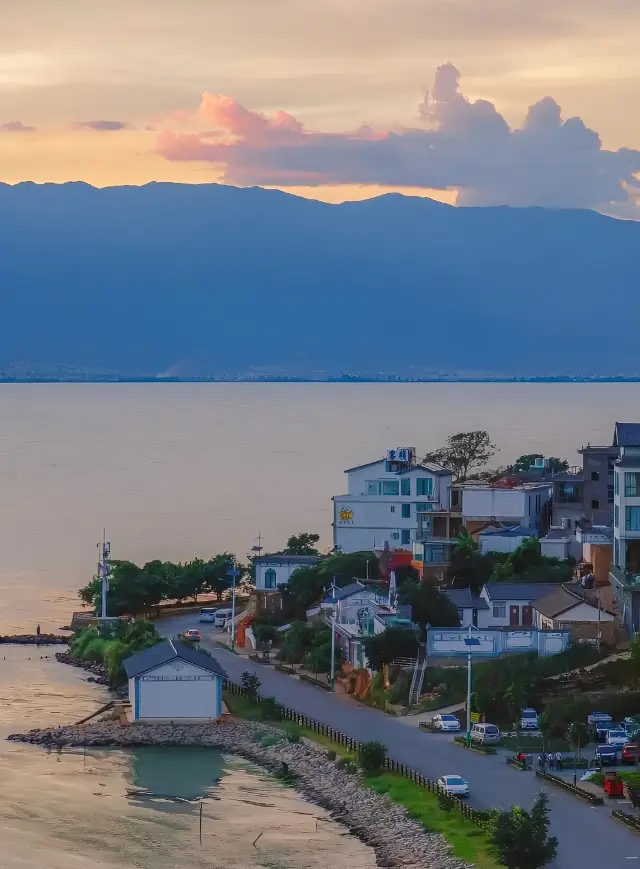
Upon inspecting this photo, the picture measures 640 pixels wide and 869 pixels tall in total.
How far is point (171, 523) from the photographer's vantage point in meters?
96.6

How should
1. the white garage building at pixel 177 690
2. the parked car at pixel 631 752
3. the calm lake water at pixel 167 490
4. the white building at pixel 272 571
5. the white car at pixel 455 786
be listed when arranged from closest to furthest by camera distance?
the white car at pixel 455 786
the parked car at pixel 631 752
the white garage building at pixel 177 690
the white building at pixel 272 571
the calm lake water at pixel 167 490

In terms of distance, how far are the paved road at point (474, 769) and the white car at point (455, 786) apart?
203mm

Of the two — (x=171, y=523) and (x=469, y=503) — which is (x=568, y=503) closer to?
(x=469, y=503)

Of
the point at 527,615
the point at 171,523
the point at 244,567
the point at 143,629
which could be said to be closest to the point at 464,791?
the point at 527,615

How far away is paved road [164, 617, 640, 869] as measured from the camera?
24594 mm

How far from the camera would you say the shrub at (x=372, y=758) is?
101ft

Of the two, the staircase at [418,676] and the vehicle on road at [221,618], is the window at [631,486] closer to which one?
the staircase at [418,676]

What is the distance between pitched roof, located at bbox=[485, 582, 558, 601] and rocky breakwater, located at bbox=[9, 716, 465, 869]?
827 centimetres

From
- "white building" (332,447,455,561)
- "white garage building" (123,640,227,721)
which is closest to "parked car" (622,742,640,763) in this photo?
"white garage building" (123,640,227,721)

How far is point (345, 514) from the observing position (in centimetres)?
5691

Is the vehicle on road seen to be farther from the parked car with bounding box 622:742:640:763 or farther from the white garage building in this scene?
the parked car with bounding box 622:742:640:763

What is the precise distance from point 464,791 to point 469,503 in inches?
1086

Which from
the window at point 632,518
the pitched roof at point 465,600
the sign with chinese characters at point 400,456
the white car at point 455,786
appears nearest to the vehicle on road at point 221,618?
the sign with chinese characters at point 400,456

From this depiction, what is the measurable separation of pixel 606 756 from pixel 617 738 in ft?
3.19
